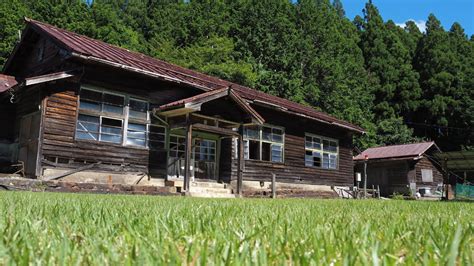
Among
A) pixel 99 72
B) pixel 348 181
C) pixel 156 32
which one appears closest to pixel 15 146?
pixel 99 72

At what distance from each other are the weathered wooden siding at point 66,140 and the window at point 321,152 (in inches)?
443

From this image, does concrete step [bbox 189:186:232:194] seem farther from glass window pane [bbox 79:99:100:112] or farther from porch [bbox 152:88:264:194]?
glass window pane [bbox 79:99:100:112]

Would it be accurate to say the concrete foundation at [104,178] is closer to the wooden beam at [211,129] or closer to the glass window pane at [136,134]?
the glass window pane at [136,134]

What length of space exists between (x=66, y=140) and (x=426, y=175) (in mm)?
31979

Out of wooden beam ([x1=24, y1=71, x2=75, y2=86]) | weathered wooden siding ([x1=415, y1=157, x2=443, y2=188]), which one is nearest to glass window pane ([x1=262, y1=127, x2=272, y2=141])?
wooden beam ([x1=24, y1=71, x2=75, y2=86])

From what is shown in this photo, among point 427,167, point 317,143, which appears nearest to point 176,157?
point 317,143

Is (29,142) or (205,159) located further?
(205,159)

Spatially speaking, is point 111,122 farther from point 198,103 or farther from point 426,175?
point 426,175

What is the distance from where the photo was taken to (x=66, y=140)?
1309cm

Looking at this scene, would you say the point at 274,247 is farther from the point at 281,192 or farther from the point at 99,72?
the point at 281,192

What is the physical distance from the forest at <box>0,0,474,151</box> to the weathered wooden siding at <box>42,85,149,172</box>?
945 inches

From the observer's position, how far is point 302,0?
196 feet

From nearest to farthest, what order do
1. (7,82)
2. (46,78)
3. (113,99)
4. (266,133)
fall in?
(46,78)
(113,99)
(7,82)
(266,133)

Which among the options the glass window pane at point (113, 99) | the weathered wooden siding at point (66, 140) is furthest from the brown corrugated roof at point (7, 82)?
the glass window pane at point (113, 99)
